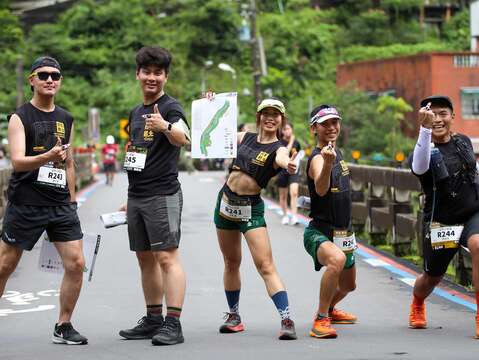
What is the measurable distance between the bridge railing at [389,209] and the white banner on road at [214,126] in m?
3.74

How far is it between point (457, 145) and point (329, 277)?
137cm

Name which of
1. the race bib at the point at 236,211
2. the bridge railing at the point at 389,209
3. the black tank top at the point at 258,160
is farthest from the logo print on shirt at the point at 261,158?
the bridge railing at the point at 389,209

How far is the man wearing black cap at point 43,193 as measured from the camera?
8.12m

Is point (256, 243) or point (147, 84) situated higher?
point (147, 84)

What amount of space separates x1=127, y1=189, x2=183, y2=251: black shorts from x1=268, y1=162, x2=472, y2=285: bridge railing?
409cm

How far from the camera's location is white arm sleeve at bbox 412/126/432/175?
8.38 meters

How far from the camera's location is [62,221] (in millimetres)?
8211

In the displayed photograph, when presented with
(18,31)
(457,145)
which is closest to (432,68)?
(18,31)

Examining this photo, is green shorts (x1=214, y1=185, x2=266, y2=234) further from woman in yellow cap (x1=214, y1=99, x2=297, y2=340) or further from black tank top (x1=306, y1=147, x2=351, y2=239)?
black tank top (x1=306, y1=147, x2=351, y2=239)

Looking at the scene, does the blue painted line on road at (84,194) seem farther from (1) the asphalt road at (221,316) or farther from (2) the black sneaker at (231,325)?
(2) the black sneaker at (231,325)

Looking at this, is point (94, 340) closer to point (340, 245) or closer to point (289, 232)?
point (340, 245)

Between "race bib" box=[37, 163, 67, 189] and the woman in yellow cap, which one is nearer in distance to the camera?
"race bib" box=[37, 163, 67, 189]

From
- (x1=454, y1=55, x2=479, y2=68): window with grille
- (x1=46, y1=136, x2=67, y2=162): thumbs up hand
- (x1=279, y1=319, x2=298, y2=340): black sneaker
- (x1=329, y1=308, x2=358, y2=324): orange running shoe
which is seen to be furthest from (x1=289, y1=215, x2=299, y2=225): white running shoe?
(x1=454, y1=55, x2=479, y2=68): window with grille

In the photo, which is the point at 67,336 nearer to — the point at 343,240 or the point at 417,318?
the point at 343,240
